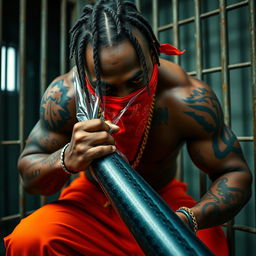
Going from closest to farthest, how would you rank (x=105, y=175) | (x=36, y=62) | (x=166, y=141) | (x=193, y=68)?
1. (x=105, y=175)
2. (x=166, y=141)
3. (x=193, y=68)
4. (x=36, y=62)

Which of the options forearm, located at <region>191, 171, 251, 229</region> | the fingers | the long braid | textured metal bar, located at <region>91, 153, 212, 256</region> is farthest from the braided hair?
forearm, located at <region>191, 171, 251, 229</region>

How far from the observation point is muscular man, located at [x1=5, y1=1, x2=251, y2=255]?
84 centimetres

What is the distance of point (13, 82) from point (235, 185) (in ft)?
5.96

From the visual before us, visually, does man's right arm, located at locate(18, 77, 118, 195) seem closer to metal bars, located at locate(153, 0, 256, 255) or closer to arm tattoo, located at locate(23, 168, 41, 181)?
arm tattoo, located at locate(23, 168, 41, 181)

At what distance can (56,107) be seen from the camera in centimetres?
112

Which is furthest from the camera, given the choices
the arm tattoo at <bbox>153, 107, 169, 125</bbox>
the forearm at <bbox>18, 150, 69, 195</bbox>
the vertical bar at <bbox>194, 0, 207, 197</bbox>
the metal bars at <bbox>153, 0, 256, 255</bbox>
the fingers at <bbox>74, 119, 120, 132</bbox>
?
the vertical bar at <bbox>194, 0, 207, 197</bbox>

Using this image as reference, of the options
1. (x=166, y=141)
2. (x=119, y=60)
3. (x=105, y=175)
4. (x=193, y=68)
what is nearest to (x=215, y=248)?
(x=166, y=141)

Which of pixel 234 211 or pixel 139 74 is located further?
pixel 234 211

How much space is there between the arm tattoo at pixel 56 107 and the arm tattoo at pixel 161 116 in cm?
34

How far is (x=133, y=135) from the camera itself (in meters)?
1.00

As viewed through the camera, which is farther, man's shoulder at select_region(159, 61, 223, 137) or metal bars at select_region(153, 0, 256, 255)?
metal bars at select_region(153, 0, 256, 255)

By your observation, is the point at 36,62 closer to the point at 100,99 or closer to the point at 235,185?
the point at 100,99

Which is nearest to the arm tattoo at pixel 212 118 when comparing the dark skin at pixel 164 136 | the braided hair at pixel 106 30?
the dark skin at pixel 164 136

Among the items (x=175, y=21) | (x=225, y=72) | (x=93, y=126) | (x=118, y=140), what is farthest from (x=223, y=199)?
(x=175, y=21)
